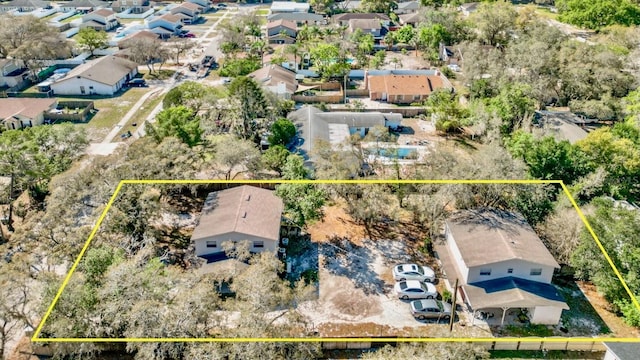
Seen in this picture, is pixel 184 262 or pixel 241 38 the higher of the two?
pixel 241 38

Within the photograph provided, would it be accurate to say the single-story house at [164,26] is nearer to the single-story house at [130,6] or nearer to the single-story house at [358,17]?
the single-story house at [130,6]

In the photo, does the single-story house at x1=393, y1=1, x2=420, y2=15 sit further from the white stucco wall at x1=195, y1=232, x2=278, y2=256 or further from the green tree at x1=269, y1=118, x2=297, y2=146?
the white stucco wall at x1=195, y1=232, x2=278, y2=256

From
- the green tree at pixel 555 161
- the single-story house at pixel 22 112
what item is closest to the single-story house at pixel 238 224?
the green tree at pixel 555 161

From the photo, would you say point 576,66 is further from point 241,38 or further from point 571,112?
point 241,38

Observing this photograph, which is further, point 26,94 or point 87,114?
point 26,94

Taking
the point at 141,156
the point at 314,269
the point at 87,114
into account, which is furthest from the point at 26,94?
the point at 314,269

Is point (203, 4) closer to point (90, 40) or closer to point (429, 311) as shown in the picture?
point (90, 40)

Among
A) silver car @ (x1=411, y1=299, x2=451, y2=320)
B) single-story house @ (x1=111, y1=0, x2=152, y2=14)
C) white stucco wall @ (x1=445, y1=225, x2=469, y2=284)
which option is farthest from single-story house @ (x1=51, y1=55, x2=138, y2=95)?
single-story house @ (x1=111, y1=0, x2=152, y2=14)
